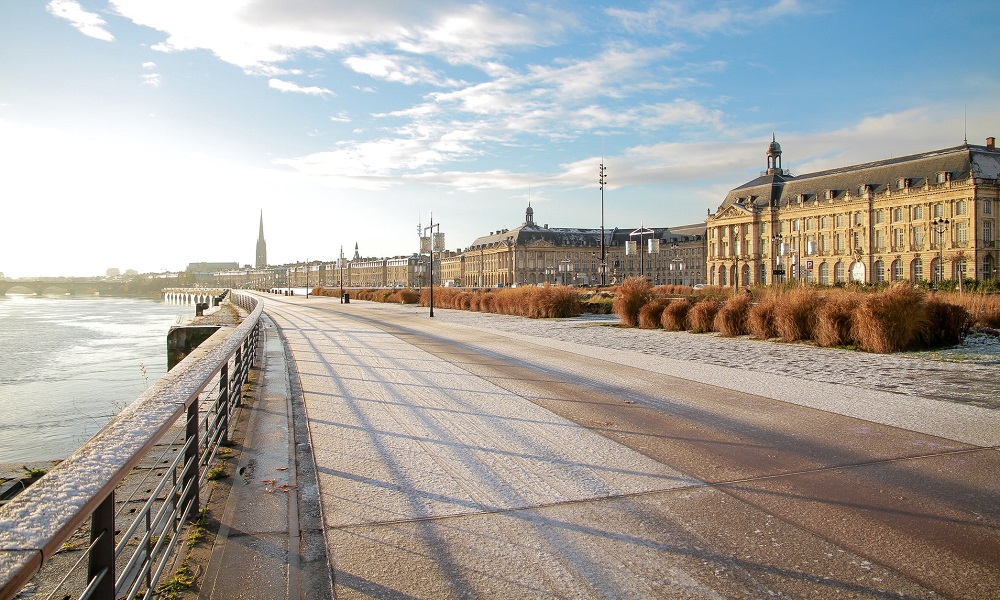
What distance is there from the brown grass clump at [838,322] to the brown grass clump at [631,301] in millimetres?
8444

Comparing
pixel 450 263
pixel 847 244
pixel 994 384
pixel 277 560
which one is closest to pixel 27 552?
pixel 277 560

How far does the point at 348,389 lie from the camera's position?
9961mm

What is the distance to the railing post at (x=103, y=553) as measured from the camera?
2248 mm

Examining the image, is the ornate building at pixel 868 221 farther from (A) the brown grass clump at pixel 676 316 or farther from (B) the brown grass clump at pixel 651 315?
(A) the brown grass clump at pixel 676 316

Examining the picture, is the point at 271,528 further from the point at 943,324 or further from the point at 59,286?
the point at 59,286

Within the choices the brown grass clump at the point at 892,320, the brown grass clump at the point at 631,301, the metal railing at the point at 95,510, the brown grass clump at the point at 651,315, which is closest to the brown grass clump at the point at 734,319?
the brown grass clump at the point at 651,315

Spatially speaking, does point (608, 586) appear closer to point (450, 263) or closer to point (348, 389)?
point (348, 389)

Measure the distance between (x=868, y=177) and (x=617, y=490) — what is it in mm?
90263

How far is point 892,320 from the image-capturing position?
46.6ft

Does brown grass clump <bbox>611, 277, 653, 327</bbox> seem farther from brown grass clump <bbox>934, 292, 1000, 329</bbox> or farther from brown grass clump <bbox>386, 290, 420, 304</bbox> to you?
brown grass clump <bbox>386, 290, 420, 304</bbox>

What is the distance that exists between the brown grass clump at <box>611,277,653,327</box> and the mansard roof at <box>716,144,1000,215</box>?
61984mm

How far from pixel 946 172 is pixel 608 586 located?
83.9 metres

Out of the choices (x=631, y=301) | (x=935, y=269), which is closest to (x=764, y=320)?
(x=631, y=301)

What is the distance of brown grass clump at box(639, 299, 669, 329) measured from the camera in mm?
22906
